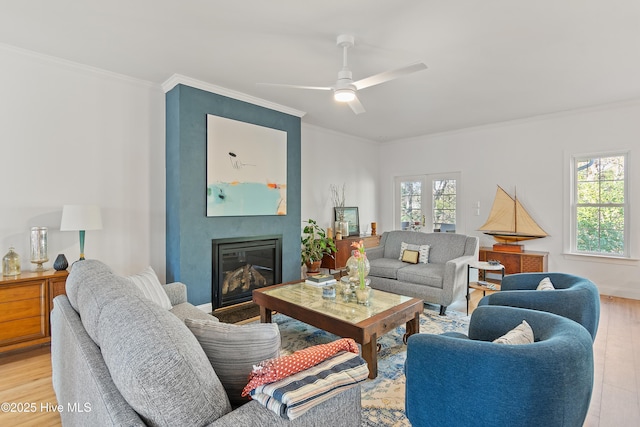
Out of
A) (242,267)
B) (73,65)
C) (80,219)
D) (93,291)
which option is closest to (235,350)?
(93,291)

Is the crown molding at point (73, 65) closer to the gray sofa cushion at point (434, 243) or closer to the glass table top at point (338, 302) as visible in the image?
the glass table top at point (338, 302)

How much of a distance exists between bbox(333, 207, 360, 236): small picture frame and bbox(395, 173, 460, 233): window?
1.04 metres

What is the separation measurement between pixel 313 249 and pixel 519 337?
386cm

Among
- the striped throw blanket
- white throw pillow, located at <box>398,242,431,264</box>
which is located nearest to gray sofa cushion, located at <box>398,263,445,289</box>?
white throw pillow, located at <box>398,242,431,264</box>

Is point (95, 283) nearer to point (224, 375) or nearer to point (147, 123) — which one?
point (224, 375)

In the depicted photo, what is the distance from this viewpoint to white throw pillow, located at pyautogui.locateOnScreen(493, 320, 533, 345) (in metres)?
1.44

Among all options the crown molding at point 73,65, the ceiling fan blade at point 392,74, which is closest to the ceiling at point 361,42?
the crown molding at point 73,65

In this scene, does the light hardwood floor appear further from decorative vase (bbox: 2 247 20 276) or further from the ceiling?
the ceiling

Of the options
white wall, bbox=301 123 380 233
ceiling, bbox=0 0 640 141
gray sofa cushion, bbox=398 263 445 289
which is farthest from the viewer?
white wall, bbox=301 123 380 233

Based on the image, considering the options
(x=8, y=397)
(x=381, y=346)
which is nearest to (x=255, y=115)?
(x=381, y=346)

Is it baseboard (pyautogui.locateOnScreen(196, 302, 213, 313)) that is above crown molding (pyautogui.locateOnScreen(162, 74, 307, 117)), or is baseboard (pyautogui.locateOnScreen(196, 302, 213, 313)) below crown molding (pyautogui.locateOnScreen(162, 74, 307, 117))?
below

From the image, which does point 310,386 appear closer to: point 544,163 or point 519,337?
A: point 519,337

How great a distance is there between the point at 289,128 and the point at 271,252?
6.00ft

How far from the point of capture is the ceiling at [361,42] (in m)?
2.37
